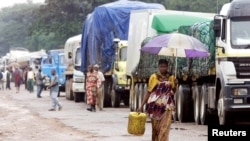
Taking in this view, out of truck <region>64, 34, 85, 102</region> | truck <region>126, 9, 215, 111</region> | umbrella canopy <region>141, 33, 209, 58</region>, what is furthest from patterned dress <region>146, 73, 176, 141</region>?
truck <region>64, 34, 85, 102</region>

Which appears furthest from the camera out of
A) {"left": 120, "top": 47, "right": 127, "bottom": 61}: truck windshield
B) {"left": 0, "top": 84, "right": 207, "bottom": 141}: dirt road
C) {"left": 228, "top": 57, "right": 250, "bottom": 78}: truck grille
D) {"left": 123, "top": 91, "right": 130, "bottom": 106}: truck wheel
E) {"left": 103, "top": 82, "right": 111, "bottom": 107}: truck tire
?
{"left": 123, "top": 91, "right": 130, "bottom": 106}: truck wheel

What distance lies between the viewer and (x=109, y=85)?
3020cm

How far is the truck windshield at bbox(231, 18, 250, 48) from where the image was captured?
16.2m

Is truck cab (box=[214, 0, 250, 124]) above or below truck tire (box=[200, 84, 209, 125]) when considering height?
above

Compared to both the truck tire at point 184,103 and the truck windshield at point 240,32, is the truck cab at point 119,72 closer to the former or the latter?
the truck tire at point 184,103

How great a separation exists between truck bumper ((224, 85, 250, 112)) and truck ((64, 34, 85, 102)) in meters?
18.2

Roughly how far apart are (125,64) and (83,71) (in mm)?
4350

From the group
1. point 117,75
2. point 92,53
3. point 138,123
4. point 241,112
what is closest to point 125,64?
point 117,75

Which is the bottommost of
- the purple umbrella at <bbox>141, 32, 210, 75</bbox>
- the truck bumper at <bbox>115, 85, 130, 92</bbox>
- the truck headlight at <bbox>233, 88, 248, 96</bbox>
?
the truck bumper at <bbox>115, 85, 130, 92</bbox>

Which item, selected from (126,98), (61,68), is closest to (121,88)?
(126,98)

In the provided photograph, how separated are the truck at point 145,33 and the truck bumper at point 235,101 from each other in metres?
5.79

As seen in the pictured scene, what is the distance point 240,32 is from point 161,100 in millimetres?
4856

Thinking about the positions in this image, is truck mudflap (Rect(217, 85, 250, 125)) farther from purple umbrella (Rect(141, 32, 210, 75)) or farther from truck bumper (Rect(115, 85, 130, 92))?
truck bumper (Rect(115, 85, 130, 92))

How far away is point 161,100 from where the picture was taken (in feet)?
39.2
